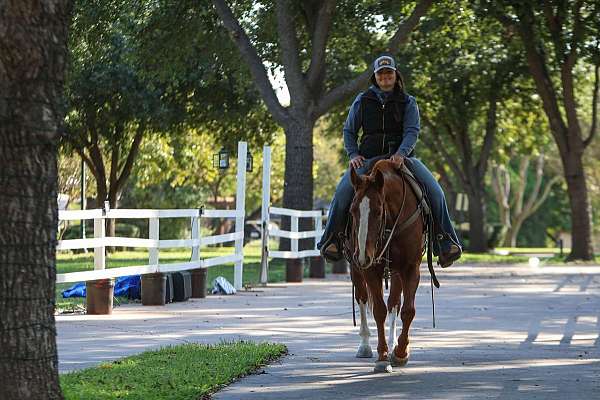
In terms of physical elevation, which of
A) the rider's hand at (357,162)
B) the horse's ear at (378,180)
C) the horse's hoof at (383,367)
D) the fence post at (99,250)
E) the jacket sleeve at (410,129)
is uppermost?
the jacket sleeve at (410,129)

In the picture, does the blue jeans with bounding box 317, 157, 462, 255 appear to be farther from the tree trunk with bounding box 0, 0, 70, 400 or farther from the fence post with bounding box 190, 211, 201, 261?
the fence post with bounding box 190, 211, 201, 261

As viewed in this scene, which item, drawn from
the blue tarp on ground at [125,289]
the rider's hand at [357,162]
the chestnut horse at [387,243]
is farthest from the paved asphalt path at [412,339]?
the rider's hand at [357,162]

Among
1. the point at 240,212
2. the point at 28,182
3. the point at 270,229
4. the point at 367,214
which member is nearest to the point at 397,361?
the point at 367,214

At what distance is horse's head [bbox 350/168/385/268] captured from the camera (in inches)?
405

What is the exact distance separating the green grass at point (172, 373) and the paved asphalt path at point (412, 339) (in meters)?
0.21

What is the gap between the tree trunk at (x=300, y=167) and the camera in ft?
91.9

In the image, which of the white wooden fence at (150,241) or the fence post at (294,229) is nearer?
the white wooden fence at (150,241)

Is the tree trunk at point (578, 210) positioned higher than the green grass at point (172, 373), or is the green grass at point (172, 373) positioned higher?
the tree trunk at point (578, 210)

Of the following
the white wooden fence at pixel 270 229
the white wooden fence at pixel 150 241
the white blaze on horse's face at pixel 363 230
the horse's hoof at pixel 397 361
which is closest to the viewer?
the white blaze on horse's face at pixel 363 230

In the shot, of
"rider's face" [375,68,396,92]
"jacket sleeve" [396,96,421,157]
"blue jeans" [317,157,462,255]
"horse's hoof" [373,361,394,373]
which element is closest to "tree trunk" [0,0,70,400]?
"horse's hoof" [373,361,394,373]

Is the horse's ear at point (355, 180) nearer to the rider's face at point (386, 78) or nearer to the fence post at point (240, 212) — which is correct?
the rider's face at point (386, 78)

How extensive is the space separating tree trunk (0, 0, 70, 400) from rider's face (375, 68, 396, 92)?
554cm

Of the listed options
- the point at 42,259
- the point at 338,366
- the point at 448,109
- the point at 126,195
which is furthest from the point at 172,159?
the point at 42,259

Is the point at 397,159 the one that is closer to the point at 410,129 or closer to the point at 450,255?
the point at 410,129
